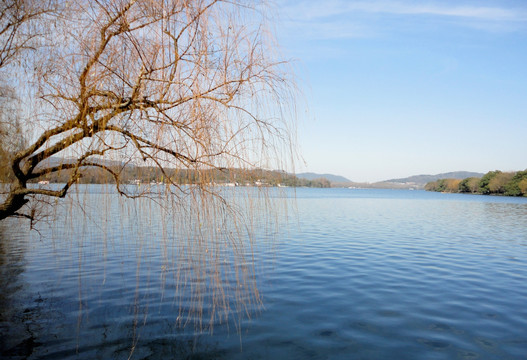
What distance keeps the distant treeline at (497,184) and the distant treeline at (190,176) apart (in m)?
93.8

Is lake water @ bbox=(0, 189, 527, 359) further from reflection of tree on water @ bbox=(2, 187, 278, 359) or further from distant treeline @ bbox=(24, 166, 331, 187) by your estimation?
distant treeline @ bbox=(24, 166, 331, 187)

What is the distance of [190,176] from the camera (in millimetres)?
3352

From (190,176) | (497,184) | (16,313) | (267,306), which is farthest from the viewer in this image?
(497,184)

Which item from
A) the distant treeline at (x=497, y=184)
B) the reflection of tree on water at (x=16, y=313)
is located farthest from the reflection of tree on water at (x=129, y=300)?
the distant treeline at (x=497, y=184)

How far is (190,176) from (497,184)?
108521 millimetres

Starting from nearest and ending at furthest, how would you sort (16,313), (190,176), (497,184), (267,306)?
(190,176) → (16,313) → (267,306) → (497,184)

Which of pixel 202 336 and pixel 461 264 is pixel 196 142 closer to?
pixel 202 336

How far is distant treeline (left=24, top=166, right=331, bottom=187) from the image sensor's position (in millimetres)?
3268

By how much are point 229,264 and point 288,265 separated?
181 centimetres

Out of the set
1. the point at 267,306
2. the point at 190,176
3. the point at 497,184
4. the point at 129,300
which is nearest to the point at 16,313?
the point at 129,300

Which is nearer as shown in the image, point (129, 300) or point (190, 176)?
point (190, 176)

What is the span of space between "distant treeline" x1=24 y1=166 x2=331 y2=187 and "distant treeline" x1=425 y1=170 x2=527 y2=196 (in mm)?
93822

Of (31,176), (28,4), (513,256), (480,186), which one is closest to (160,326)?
(31,176)

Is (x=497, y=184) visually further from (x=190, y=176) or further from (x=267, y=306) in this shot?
(x=190, y=176)
